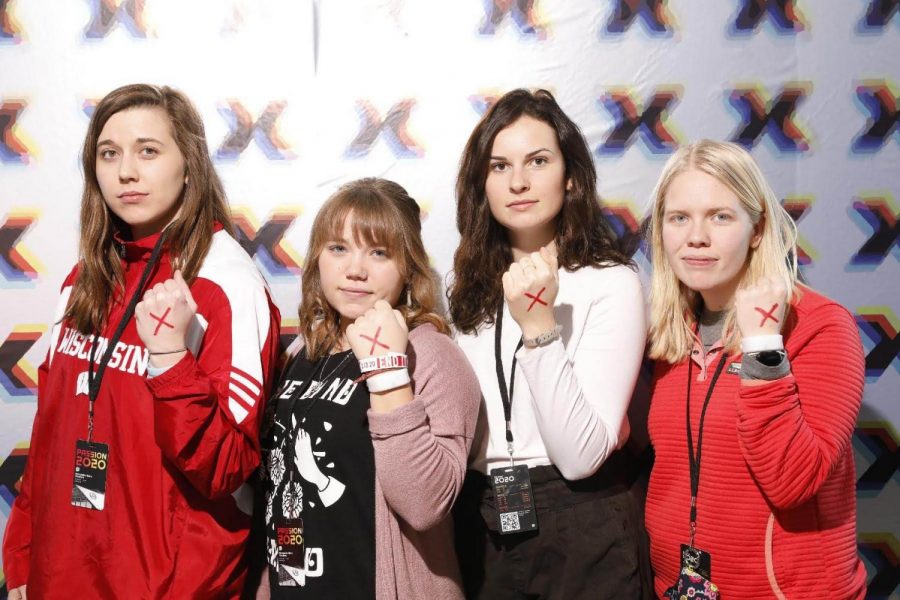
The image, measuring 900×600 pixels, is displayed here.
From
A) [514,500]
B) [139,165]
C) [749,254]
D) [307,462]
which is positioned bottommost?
[514,500]

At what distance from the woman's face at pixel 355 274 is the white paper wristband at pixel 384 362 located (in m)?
0.21

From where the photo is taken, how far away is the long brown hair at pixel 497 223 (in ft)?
5.90

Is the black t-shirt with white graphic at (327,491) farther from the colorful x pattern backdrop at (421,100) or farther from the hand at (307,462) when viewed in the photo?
the colorful x pattern backdrop at (421,100)

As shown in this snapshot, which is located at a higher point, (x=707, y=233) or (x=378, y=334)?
(x=707, y=233)

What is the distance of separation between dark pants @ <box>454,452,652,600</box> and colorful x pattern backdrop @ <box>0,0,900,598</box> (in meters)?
0.77

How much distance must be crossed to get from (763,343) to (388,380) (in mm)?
679

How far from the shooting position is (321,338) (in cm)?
174

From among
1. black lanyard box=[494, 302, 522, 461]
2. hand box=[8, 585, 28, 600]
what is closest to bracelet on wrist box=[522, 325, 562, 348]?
black lanyard box=[494, 302, 522, 461]

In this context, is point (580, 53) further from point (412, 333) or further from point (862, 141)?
point (412, 333)

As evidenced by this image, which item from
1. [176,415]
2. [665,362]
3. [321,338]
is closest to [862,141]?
[665,362]

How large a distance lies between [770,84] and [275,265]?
143 centimetres

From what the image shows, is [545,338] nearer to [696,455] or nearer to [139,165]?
[696,455]

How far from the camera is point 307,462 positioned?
1570 mm

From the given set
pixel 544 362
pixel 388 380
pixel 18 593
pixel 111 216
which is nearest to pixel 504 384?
pixel 544 362
